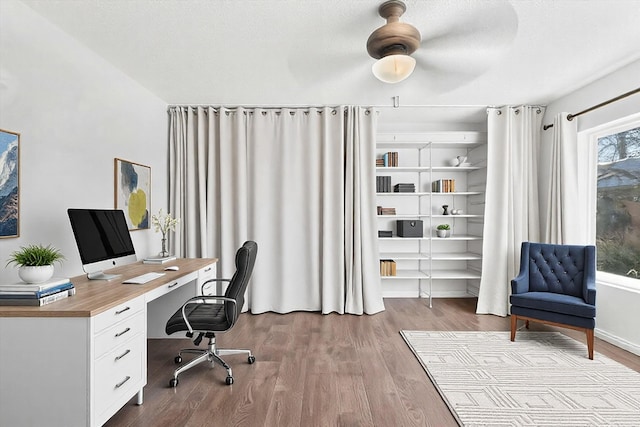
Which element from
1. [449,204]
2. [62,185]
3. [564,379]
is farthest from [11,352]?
[449,204]

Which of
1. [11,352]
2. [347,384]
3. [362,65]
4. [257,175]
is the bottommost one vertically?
[347,384]

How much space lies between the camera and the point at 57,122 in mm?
2438

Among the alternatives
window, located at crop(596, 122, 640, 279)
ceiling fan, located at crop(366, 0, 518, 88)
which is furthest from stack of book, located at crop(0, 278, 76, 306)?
window, located at crop(596, 122, 640, 279)

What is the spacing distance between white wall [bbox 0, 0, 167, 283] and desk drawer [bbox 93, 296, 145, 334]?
2.66 feet

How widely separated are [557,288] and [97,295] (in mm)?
4022

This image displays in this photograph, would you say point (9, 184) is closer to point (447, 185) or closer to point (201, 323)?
point (201, 323)

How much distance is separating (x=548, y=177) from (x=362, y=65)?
2.84 meters

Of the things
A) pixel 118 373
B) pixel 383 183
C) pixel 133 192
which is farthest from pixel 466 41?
pixel 133 192

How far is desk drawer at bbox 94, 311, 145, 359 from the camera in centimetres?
176

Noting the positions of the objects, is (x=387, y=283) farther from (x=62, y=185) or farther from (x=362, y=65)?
(x=62, y=185)

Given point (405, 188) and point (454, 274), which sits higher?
point (405, 188)

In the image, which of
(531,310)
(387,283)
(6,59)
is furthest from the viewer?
(387,283)

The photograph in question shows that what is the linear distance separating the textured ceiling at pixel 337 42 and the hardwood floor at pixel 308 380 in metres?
2.18

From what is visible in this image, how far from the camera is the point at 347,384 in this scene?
97.4 inches
